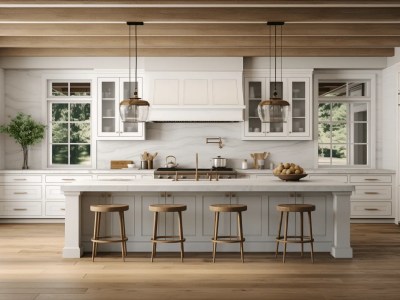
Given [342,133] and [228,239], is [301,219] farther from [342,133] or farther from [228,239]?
[342,133]

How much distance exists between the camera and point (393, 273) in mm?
5273

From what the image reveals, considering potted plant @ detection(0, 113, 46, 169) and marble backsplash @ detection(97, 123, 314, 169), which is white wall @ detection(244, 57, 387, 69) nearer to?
marble backsplash @ detection(97, 123, 314, 169)

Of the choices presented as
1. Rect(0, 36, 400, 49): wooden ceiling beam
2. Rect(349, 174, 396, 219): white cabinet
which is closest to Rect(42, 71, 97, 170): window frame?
Rect(0, 36, 400, 49): wooden ceiling beam

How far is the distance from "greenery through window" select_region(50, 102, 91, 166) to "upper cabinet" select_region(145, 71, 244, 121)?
1.56 meters

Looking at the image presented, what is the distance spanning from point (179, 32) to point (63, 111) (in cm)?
349

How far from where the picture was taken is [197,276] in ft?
16.9

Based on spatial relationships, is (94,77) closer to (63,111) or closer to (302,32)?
(63,111)

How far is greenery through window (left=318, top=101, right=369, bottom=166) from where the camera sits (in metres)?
9.52

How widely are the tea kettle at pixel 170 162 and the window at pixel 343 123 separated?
2592 mm

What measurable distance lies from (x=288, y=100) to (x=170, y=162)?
226 cm

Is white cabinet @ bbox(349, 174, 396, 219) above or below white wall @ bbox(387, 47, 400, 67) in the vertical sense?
below

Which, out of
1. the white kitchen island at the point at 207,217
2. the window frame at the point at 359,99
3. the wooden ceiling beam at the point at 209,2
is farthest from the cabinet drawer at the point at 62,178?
the window frame at the point at 359,99

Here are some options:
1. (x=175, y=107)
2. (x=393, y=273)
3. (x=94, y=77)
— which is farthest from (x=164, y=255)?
(x=94, y=77)

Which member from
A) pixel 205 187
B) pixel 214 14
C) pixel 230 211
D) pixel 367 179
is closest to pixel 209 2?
pixel 214 14
